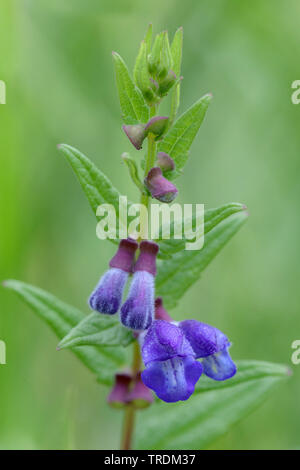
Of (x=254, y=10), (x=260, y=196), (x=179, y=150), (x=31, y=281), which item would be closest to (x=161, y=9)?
(x=254, y=10)

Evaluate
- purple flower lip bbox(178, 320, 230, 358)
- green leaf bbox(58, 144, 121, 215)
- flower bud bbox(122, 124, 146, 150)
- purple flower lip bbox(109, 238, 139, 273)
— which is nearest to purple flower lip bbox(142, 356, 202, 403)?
purple flower lip bbox(178, 320, 230, 358)

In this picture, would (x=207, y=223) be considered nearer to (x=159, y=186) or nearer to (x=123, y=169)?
(x=159, y=186)

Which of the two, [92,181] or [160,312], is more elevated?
[92,181]

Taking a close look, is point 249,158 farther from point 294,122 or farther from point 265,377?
point 265,377

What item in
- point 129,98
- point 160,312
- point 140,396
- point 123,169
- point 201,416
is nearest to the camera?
point 129,98

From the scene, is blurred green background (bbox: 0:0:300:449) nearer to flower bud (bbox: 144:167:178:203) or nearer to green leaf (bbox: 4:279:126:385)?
green leaf (bbox: 4:279:126:385)

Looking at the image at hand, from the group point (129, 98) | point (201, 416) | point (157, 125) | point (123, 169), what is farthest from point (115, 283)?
point (123, 169)
